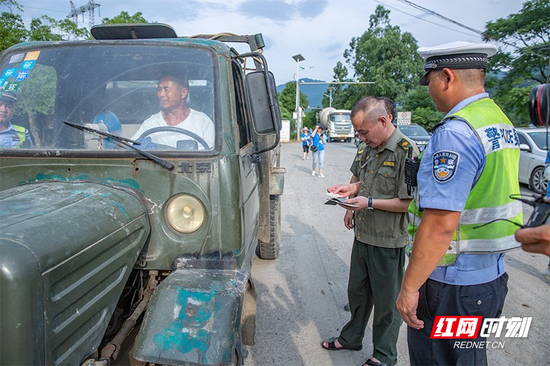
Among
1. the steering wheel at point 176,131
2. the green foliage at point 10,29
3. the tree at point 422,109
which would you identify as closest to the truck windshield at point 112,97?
the steering wheel at point 176,131

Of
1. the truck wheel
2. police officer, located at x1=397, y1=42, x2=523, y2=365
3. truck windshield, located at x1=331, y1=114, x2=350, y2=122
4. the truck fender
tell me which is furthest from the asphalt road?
truck windshield, located at x1=331, y1=114, x2=350, y2=122

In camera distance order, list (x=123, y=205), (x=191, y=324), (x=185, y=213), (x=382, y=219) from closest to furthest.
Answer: (x=191, y=324)
(x=123, y=205)
(x=185, y=213)
(x=382, y=219)

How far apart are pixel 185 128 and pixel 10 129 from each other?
1.13 meters

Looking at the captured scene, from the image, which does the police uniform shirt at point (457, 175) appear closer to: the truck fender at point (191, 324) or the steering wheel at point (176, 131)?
the truck fender at point (191, 324)

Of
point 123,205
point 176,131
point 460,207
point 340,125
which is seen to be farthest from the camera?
point 340,125

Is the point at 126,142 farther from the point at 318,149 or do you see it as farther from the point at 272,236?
the point at 318,149

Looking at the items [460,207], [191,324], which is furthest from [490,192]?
[191,324]

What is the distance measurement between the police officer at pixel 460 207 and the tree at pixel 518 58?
17.8 m

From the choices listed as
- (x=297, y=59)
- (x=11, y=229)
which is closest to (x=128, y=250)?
(x=11, y=229)

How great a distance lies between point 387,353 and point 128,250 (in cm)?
207

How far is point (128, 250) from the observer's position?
6.52ft

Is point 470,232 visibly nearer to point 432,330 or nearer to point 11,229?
point 432,330

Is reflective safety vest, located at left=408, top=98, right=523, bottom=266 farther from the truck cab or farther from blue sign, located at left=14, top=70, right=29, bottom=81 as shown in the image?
the truck cab

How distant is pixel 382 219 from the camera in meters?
2.86
